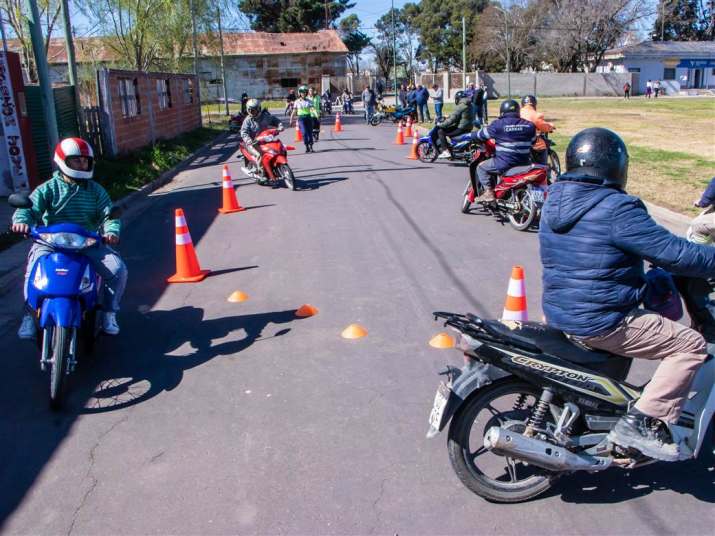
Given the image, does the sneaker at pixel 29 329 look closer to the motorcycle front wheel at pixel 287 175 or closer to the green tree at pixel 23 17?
the motorcycle front wheel at pixel 287 175

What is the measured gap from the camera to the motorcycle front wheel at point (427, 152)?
17719 mm

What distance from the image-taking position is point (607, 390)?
11.0 feet

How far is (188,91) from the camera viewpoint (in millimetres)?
30141

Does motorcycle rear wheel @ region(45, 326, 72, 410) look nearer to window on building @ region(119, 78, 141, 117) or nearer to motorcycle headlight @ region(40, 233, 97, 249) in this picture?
motorcycle headlight @ region(40, 233, 97, 249)

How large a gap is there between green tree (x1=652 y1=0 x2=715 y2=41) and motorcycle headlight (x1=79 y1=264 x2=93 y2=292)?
10448 centimetres

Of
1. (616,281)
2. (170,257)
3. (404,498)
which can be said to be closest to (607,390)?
(616,281)

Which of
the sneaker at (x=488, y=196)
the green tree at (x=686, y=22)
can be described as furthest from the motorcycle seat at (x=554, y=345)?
the green tree at (x=686, y=22)

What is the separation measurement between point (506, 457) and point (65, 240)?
341cm

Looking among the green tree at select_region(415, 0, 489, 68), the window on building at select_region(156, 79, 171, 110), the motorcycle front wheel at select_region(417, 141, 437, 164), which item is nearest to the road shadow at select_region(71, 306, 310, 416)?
the motorcycle front wheel at select_region(417, 141, 437, 164)

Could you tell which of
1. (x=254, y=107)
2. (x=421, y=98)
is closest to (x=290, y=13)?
(x=421, y=98)

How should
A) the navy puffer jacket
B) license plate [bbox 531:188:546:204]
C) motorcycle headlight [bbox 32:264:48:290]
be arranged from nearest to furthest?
the navy puffer jacket < motorcycle headlight [bbox 32:264:48:290] < license plate [bbox 531:188:546:204]

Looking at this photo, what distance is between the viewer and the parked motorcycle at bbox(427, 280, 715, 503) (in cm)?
331

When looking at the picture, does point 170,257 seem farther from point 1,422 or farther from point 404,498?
point 404,498

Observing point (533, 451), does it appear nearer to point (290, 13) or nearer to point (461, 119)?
point (461, 119)
